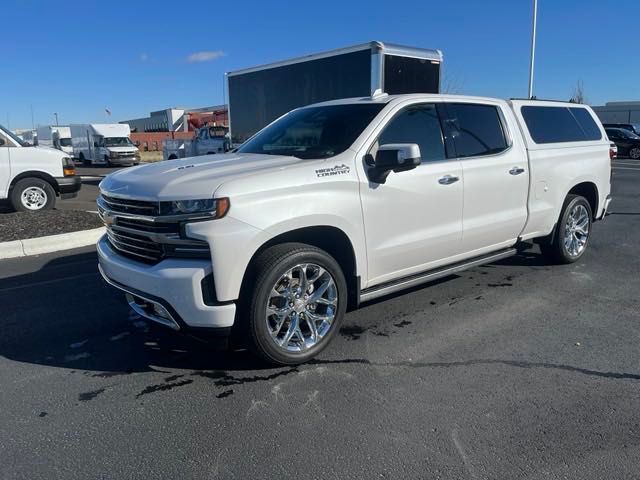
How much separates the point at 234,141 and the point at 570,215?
11644 mm

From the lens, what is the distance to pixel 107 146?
108ft

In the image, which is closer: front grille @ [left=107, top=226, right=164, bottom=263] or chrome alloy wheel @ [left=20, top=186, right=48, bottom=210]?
front grille @ [left=107, top=226, right=164, bottom=263]

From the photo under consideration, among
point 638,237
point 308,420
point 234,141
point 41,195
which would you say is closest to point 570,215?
point 638,237

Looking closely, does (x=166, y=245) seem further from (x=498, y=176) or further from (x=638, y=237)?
(x=638, y=237)

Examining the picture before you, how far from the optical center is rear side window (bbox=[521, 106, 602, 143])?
5789mm

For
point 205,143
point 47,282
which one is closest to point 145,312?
point 47,282

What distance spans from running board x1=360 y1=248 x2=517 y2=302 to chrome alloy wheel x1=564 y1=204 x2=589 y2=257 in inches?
51.1

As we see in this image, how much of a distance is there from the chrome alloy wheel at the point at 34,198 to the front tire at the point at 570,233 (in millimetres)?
9170

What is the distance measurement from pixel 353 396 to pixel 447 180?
214 centimetres

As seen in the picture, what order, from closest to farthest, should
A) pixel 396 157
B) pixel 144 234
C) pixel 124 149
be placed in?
pixel 144 234
pixel 396 157
pixel 124 149

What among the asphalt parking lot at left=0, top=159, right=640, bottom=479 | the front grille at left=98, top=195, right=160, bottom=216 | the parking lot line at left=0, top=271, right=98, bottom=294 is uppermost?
the front grille at left=98, top=195, right=160, bottom=216

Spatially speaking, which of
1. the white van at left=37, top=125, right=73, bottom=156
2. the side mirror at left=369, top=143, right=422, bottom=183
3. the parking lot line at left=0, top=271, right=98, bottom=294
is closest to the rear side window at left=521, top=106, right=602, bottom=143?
the side mirror at left=369, top=143, right=422, bottom=183

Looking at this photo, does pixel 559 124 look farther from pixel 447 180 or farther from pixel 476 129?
pixel 447 180

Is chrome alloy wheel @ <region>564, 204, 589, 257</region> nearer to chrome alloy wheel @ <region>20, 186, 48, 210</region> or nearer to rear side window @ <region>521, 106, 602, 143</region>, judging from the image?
rear side window @ <region>521, 106, 602, 143</region>
